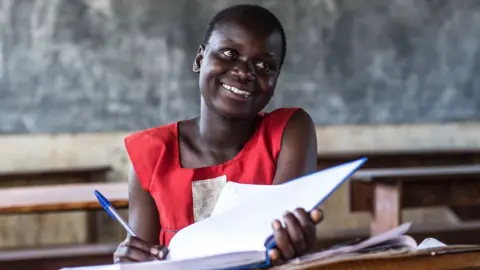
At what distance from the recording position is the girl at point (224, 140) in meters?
1.05

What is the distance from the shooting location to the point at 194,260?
0.64 meters

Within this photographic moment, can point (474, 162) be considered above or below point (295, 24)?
below

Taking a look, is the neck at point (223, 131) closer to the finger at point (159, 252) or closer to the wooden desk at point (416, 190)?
the finger at point (159, 252)

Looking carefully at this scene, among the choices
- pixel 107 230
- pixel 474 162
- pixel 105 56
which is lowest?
pixel 107 230

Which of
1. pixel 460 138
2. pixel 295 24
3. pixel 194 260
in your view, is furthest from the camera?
pixel 460 138

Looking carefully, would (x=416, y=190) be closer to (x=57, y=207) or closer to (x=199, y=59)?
(x=57, y=207)

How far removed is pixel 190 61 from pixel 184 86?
152 millimetres

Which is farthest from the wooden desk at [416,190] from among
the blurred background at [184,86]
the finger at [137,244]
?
the finger at [137,244]

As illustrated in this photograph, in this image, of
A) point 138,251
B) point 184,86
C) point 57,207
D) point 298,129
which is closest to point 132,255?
point 138,251

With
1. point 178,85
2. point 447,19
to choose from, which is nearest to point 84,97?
point 178,85

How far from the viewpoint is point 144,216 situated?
3.76ft

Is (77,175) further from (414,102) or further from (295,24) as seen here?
(414,102)

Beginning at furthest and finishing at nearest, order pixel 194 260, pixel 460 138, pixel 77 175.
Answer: pixel 460 138 → pixel 77 175 → pixel 194 260

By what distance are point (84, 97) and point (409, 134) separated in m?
2.05
